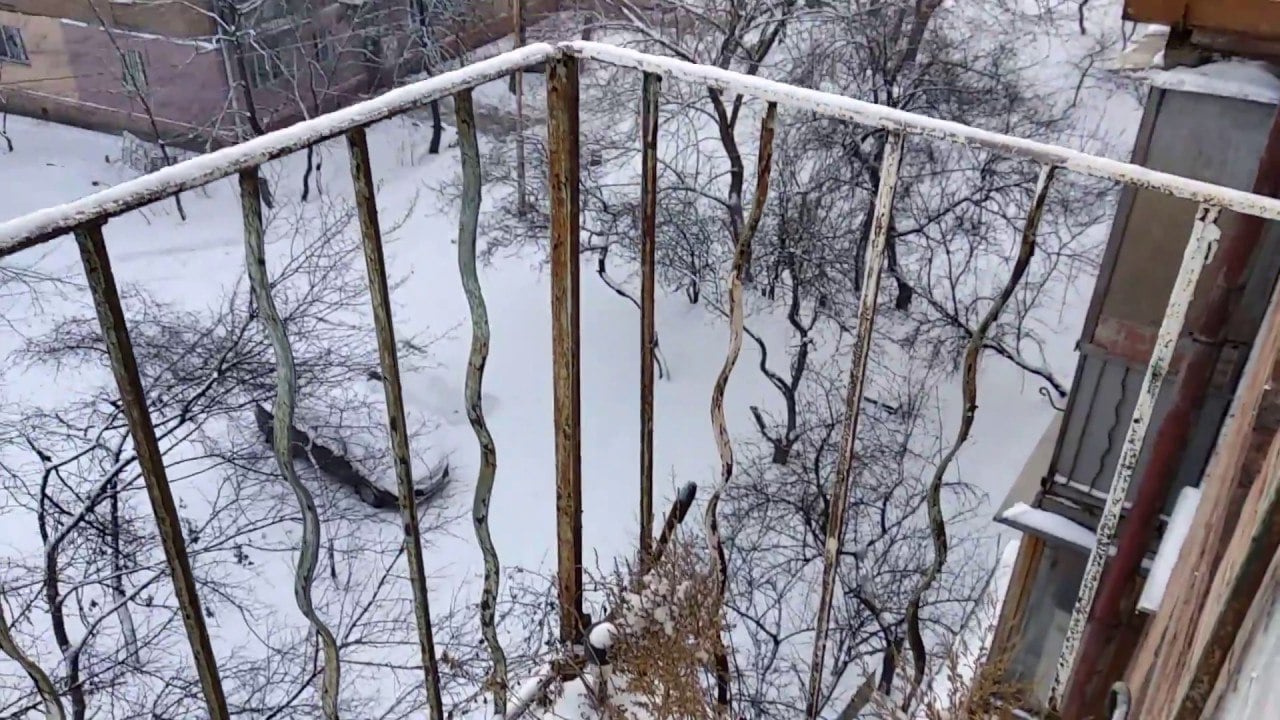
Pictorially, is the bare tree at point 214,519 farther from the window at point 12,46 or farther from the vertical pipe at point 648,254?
the window at point 12,46

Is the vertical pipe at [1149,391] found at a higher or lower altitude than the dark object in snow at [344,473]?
higher

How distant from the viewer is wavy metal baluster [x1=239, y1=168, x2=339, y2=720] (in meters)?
1.09

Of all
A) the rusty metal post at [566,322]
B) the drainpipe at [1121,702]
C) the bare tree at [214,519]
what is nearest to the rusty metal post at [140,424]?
the rusty metal post at [566,322]

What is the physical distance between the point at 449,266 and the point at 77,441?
4399 mm

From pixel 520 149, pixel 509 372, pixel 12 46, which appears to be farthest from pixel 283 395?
pixel 12 46

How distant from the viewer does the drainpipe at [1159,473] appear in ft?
9.49

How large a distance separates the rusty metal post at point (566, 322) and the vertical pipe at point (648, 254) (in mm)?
99

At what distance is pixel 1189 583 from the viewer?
1.73 m

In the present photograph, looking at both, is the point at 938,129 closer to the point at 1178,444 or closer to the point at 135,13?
the point at 1178,444

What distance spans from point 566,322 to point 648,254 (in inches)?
6.6

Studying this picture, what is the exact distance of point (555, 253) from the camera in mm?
1548

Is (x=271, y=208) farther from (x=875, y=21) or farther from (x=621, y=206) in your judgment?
(x=875, y=21)

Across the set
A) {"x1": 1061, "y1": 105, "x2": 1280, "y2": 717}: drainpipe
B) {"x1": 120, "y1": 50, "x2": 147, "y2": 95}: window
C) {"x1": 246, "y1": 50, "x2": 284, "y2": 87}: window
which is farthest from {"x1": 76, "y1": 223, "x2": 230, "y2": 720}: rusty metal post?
{"x1": 120, "y1": 50, "x2": 147, "y2": 95}: window

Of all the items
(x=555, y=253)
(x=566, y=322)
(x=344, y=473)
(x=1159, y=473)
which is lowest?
(x=344, y=473)
